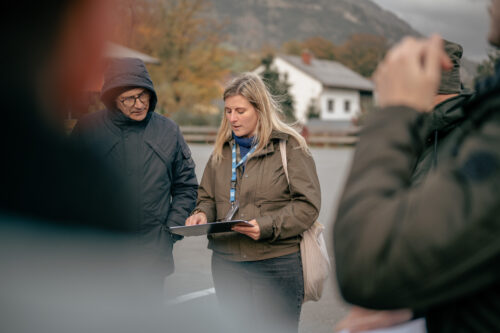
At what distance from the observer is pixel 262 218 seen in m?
2.91

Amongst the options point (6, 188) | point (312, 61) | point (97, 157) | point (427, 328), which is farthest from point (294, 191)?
point (312, 61)

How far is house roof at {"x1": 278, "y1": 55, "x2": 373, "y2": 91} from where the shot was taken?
53.3 m

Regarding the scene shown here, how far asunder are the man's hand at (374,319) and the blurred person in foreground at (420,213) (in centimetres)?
6

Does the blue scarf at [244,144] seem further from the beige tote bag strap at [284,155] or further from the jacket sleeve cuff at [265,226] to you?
the jacket sleeve cuff at [265,226]

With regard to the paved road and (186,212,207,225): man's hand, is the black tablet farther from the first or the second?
the paved road

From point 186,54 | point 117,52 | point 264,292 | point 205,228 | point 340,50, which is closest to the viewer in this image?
point 205,228

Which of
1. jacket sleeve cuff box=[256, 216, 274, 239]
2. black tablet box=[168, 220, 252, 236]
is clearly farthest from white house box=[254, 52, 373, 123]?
black tablet box=[168, 220, 252, 236]

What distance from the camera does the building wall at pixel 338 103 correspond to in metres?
54.3

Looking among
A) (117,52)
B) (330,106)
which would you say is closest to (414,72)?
(117,52)

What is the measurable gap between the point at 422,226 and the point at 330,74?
57.6 metres

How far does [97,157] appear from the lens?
3271 millimetres

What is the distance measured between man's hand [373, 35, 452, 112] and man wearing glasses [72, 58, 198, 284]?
2.54 m

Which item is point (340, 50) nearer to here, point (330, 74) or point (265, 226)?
point (330, 74)

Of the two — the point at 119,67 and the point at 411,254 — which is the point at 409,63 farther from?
the point at 119,67
